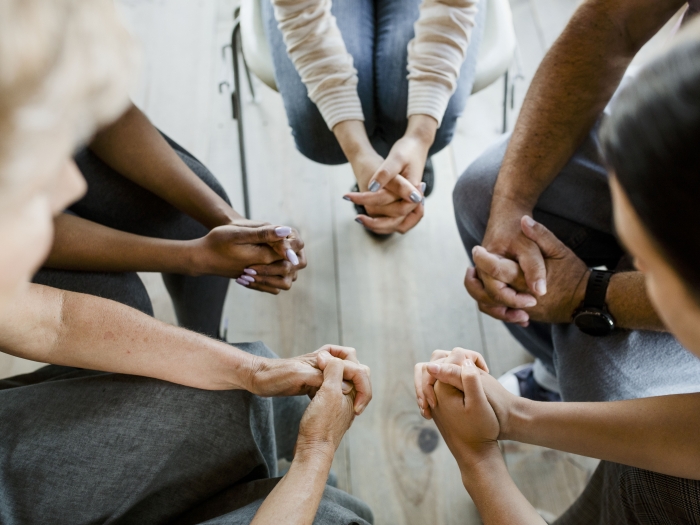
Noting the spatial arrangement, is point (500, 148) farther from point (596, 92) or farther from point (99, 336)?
point (99, 336)

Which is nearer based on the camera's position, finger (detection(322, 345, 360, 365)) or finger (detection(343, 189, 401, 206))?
finger (detection(322, 345, 360, 365))

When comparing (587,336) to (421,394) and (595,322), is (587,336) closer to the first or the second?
(595,322)

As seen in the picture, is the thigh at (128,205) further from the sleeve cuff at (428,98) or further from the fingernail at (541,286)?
the fingernail at (541,286)

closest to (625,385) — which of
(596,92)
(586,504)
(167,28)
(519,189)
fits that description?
(586,504)

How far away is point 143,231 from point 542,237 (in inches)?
31.1

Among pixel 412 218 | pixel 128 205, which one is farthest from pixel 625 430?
pixel 128 205

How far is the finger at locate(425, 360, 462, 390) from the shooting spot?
3.02 feet

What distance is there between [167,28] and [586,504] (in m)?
2.08

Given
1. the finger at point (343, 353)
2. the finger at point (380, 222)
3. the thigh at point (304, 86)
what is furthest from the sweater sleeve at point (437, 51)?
the finger at point (343, 353)

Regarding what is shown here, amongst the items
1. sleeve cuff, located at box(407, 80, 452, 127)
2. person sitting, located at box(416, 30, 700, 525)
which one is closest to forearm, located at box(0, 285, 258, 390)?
person sitting, located at box(416, 30, 700, 525)

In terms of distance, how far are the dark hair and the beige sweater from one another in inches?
31.2

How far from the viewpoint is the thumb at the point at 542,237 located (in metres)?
1.04

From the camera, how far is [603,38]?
3.34 ft

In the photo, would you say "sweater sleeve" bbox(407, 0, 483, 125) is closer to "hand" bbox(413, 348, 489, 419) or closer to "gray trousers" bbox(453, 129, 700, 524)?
"gray trousers" bbox(453, 129, 700, 524)
